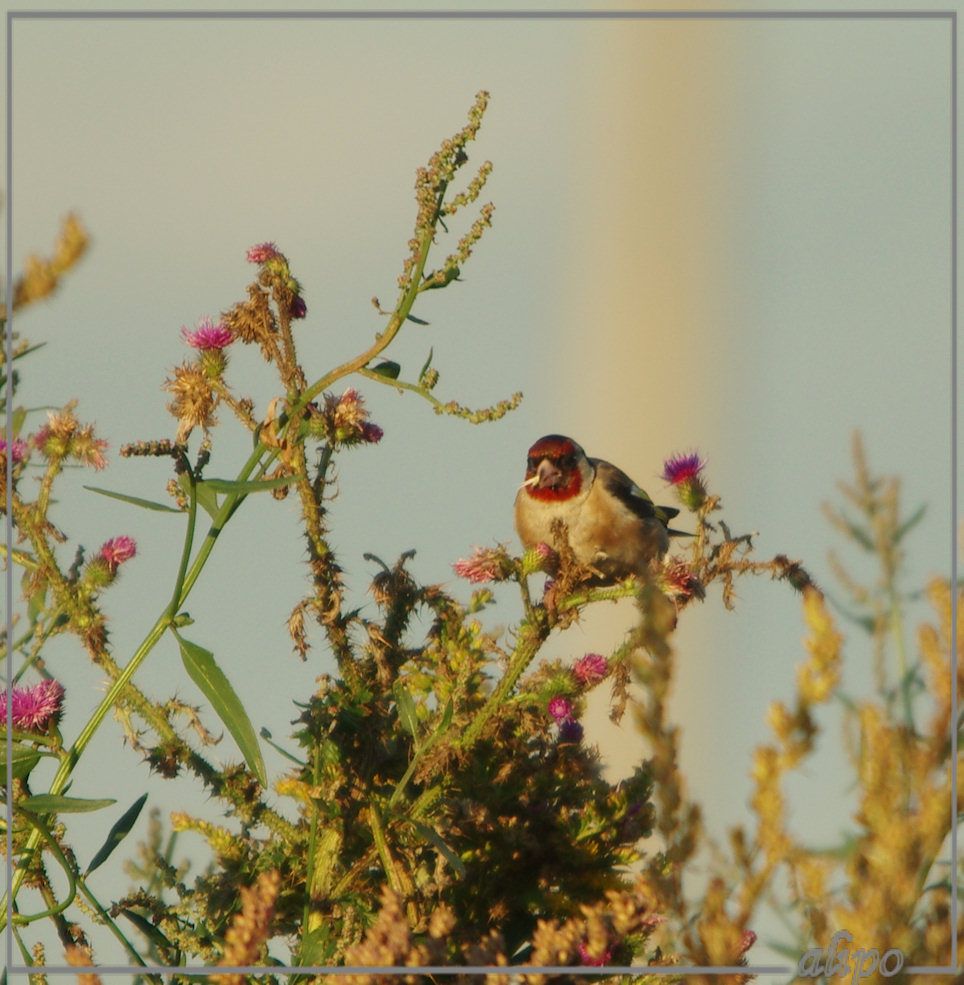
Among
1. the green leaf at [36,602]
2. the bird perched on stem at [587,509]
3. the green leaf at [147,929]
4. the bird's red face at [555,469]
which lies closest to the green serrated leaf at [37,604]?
the green leaf at [36,602]

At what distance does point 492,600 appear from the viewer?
2.59 meters

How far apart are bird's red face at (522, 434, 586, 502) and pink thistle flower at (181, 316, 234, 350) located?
7.16ft

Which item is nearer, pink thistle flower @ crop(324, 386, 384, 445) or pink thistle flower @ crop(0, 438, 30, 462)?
pink thistle flower @ crop(324, 386, 384, 445)

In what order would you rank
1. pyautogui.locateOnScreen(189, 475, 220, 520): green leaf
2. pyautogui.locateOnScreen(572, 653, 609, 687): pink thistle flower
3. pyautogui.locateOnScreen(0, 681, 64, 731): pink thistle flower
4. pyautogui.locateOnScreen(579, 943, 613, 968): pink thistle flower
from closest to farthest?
pyautogui.locateOnScreen(579, 943, 613, 968): pink thistle flower < pyautogui.locateOnScreen(189, 475, 220, 520): green leaf < pyautogui.locateOnScreen(0, 681, 64, 731): pink thistle flower < pyautogui.locateOnScreen(572, 653, 609, 687): pink thistle flower

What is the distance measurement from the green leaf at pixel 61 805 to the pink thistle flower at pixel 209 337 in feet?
3.03

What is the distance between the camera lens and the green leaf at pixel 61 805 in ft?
6.65

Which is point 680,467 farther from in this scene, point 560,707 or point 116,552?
point 116,552

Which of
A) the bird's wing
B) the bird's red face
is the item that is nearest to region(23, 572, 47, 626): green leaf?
the bird's red face

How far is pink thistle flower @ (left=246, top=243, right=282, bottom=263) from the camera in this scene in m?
2.49

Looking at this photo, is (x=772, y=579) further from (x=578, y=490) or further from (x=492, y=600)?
(x=578, y=490)

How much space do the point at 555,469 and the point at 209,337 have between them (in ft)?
7.39

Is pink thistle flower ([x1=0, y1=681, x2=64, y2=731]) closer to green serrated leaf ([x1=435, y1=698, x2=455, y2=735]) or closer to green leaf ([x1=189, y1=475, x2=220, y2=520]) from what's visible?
green leaf ([x1=189, y1=475, x2=220, y2=520])

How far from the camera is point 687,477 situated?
2861 millimetres

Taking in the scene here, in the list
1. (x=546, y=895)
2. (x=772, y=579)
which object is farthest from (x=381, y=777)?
(x=772, y=579)
